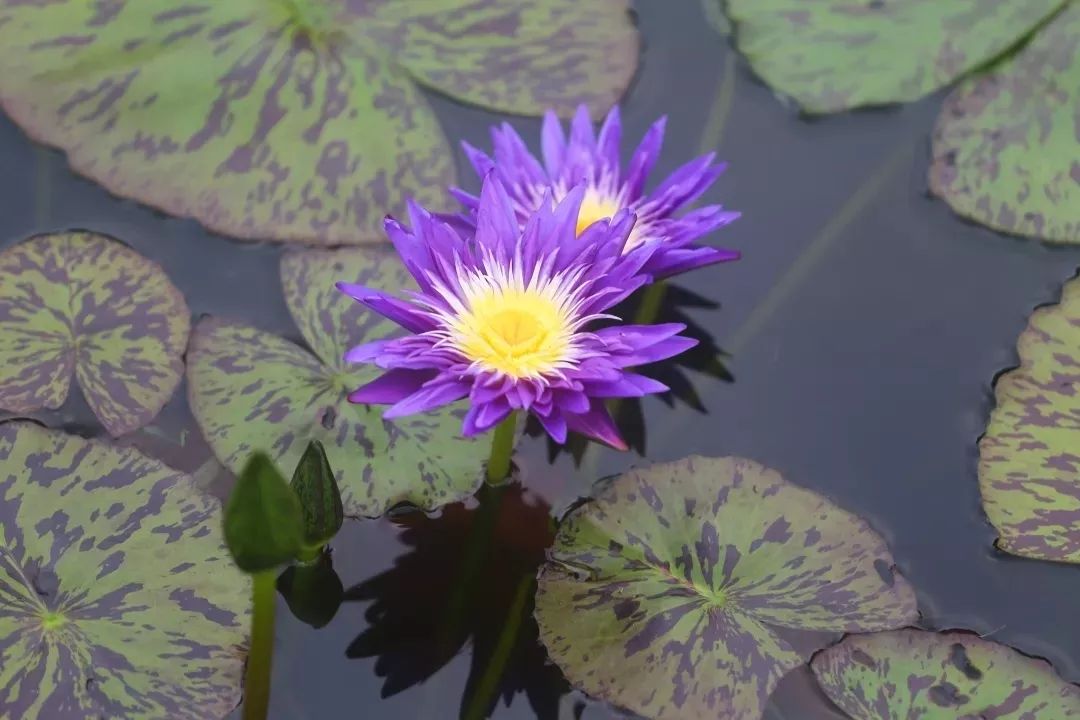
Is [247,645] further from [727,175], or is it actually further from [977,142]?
[977,142]

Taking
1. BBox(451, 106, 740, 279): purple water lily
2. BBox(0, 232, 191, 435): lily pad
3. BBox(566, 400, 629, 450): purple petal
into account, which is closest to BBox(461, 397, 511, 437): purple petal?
BBox(566, 400, 629, 450): purple petal

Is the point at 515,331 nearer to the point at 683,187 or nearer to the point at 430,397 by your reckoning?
the point at 430,397

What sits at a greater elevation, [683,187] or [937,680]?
[683,187]

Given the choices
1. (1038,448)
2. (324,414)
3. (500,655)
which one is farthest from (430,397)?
(1038,448)

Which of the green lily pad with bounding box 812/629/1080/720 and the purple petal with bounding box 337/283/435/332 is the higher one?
the purple petal with bounding box 337/283/435/332

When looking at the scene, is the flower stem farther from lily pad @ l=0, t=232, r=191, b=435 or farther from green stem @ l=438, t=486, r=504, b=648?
lily pad @ l=0, t=232, r=191, b=435

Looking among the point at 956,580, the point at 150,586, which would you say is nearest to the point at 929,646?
the point at 956,580
